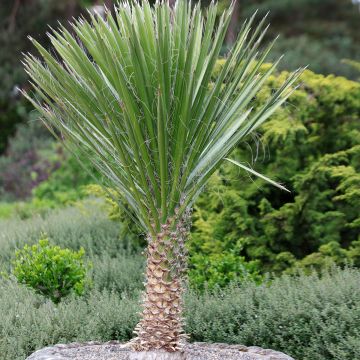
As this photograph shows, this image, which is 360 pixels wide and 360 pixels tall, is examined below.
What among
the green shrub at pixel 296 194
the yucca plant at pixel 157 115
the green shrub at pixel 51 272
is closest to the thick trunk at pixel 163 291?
the yucca plant at pixel 157 115

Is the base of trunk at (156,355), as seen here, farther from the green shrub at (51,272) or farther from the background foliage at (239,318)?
the green shrub at (51,272)

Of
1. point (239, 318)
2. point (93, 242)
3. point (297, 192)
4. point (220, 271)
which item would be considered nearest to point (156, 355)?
point (239, 318)

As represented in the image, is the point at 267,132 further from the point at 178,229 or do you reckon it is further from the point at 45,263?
the point at 178,229

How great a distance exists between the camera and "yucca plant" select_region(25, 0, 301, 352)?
3.58 metres

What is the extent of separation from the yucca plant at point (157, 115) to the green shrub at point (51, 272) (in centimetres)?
156

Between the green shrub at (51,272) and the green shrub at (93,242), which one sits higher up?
the green shrub at (93,242)

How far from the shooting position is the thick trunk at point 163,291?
12.4ft

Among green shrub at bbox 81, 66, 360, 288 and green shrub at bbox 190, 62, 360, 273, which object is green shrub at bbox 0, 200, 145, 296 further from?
green shrub at bbox 190, 62, 360, 273

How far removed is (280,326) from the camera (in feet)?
15.7

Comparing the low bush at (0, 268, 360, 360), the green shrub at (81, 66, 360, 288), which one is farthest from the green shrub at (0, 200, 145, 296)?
the low bush at (0, 268, 360, 360)

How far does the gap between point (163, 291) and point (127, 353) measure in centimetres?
55

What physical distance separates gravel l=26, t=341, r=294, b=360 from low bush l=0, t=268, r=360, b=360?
0.43 m

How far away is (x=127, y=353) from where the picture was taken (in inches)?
160

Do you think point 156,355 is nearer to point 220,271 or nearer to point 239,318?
point 239,318
